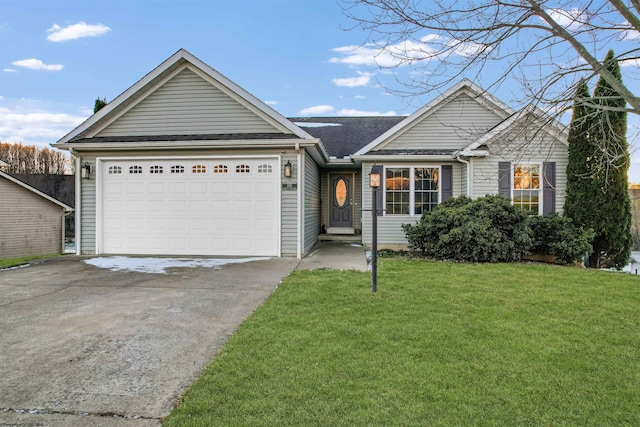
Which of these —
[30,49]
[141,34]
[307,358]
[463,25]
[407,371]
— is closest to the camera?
[407,371]

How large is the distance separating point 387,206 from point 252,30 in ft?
22.4

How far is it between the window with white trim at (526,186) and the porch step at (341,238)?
488 cm

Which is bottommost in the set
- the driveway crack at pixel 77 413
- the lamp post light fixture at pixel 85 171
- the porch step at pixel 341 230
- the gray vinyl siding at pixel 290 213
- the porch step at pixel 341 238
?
the driveway crack at pixel 77 413

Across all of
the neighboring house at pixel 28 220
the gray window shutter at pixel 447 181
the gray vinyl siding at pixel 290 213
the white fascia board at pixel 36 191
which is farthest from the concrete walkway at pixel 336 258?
the neighboring house at pixel 28 220

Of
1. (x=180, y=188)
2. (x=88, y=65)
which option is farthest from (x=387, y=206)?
(x=88, y=65)

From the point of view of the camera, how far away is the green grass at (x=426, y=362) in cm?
229

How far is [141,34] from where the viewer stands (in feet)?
37.9

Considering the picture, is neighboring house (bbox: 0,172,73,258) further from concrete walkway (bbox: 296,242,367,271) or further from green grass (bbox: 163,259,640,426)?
green grass (bbox: 163,259,640,426)

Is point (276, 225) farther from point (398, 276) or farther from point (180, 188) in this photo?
point (398, 276)

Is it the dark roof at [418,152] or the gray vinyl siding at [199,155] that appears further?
the dark roof at [418,152]

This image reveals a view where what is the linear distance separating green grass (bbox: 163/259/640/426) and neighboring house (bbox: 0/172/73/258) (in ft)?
57.6

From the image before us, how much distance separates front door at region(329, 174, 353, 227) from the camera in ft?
44.0

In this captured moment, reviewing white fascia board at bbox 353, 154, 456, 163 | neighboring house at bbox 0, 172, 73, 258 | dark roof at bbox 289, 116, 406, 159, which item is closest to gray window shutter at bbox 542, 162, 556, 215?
white fascia board at bbox 353, 154, 456, 163

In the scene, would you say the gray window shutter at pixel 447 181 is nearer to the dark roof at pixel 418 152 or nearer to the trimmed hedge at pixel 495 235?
the dark roof at pixel 418 152
